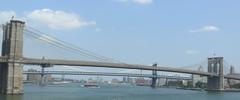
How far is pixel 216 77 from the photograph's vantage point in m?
118

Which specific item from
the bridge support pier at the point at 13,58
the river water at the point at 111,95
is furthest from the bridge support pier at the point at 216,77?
the bridge support pier at the point at 13,58

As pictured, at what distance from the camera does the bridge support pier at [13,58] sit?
62.5 m

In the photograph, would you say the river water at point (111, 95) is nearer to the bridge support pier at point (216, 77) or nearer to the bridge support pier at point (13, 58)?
the bridge support pier at point (13, 58)

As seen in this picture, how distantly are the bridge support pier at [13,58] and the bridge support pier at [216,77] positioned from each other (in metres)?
60.8

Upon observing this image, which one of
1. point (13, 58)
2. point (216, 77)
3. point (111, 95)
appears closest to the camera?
point (13, 58)

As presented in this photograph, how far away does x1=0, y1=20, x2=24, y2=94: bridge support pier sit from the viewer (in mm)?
62469

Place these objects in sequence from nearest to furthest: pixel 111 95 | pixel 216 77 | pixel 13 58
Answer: pixel 13 58, pixel 111 95, pixel 216 77

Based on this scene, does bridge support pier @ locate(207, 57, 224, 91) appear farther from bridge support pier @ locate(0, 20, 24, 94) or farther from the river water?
bridge support pier @ locate(0, 20, 24, 94)

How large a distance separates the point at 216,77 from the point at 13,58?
65099 mm

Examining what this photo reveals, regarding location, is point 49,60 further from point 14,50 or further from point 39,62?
point 14,50

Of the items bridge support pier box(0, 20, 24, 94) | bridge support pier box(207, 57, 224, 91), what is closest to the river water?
bridge support pier box(0, 20, 24, 94)

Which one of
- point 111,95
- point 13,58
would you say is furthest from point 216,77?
point 13,58

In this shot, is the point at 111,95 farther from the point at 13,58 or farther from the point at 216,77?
the point at 216,77

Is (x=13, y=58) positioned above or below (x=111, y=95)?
above
